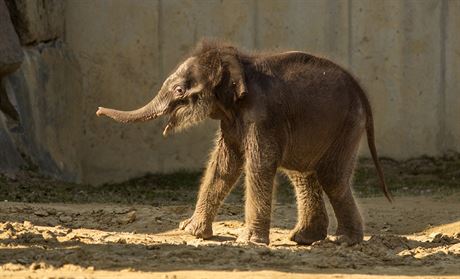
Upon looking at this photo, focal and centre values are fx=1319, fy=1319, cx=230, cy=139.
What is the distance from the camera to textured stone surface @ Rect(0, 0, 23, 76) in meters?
11.9

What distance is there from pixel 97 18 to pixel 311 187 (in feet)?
15.1

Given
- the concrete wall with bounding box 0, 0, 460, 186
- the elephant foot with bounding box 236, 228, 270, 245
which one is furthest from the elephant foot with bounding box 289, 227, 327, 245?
the concrete wall with bounding box 0, 0, 460, 186

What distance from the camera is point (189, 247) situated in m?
8.27

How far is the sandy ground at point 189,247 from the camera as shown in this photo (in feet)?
25.0

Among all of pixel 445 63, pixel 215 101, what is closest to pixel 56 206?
pixel 215 101

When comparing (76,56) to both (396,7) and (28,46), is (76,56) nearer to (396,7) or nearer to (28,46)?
(28,46)

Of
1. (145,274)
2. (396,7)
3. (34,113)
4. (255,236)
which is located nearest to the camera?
(145,274)

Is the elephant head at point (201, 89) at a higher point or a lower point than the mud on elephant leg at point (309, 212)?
higher

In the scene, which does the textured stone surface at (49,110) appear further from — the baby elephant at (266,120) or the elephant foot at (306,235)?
the elephant foot at (306,235)

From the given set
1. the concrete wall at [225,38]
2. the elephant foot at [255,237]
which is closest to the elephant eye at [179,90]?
the elephant foot at [255,237]

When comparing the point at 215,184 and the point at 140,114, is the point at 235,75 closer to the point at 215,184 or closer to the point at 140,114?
the point at 140,114

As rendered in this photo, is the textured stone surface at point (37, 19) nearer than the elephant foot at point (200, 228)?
No

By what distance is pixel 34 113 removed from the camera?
12688 mm

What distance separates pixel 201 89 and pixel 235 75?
27 centimetres
